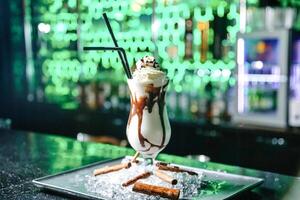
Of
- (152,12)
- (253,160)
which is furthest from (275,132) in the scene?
(152,12)

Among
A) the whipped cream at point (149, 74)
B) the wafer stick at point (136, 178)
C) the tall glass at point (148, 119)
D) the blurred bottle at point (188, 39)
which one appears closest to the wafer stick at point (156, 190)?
the wafer stick at point (136, 178)

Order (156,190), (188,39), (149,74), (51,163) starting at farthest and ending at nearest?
(188,39), (51,163), (149,74), (156,190)

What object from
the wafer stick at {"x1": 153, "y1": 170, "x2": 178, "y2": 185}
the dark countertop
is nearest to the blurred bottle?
the dark countertop

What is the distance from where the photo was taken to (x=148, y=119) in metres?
1.42

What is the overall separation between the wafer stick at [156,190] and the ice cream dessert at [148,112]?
15 cm

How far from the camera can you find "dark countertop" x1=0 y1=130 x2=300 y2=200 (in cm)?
140

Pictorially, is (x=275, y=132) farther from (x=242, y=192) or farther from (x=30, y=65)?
(x=30, y=65)

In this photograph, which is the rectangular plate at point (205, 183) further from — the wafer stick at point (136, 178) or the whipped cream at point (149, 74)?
the whipped cream at point (149, 74)

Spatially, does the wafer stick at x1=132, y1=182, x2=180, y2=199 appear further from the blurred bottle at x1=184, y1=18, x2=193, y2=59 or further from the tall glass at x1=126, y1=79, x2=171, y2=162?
the blurred bottle at x1=184, y1=18, x2=193, y2=59

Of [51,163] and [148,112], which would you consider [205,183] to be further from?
[51,163]

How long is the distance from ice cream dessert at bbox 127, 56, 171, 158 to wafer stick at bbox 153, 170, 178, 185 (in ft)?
0.24

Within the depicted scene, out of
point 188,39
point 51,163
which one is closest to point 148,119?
point 51,163

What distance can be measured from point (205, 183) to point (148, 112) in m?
0.26

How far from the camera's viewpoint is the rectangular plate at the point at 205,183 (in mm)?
1321
